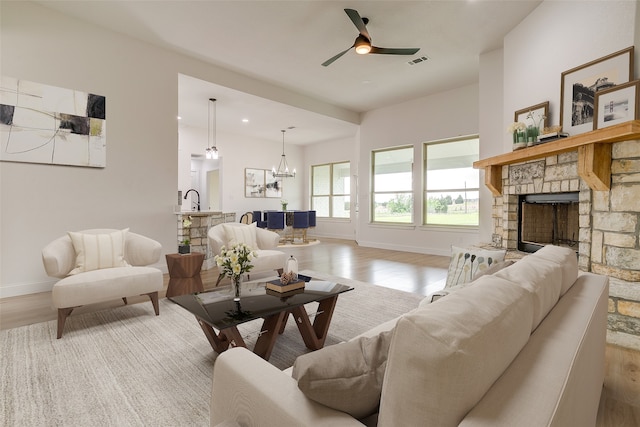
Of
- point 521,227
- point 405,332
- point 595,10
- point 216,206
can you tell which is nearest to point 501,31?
point 595,10

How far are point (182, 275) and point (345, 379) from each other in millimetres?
2950

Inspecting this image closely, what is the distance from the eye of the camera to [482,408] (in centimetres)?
61

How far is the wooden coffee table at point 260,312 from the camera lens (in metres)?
1.86

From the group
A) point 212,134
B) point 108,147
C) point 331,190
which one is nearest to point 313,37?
point 108,147

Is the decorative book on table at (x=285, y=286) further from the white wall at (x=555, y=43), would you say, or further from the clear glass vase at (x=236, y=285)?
the white wall at (x=555, y=43)

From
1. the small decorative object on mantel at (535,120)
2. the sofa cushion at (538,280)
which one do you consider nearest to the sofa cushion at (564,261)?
the sofa cushion at (538,280)

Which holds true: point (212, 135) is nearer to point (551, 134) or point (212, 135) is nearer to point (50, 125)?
point (50, 125)

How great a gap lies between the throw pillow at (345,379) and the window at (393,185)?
6528mm

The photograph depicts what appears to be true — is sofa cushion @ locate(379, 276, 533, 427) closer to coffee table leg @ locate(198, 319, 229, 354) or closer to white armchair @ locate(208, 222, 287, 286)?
coffee table leg @ locate(198, 319, 229, 354)

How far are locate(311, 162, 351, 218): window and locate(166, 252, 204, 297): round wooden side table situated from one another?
666 centimetres

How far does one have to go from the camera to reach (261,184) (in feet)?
31.1

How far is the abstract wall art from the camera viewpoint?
3.43 metres

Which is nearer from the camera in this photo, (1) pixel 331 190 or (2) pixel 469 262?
(2) pixel 469 262

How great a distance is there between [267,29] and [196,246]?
3.29 meters
